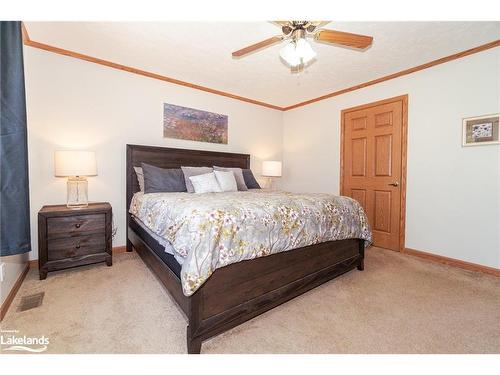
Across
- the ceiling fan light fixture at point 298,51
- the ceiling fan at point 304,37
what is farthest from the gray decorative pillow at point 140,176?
the ceiling fan light fixture at point 298,51

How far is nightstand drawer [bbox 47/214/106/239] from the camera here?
87.1 inches

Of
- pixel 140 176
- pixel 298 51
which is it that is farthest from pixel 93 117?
pixel 298 51

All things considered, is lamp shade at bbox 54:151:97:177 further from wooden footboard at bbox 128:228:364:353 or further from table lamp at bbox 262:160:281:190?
table lamp at bbox 262:160:281:190

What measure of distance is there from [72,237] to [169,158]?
1.48 metres

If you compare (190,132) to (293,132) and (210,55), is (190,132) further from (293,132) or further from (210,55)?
(293,132)

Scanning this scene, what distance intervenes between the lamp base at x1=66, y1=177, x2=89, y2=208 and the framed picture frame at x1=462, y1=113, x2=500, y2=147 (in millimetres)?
4336

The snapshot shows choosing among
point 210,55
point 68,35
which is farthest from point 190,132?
point 68,35

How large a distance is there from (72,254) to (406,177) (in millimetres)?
4041

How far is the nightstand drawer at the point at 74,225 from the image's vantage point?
2.21 m

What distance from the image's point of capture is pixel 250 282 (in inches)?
61.0

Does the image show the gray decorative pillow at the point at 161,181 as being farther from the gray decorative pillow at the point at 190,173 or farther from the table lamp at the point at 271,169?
the table lamp at the point at 271,169

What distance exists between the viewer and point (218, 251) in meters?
1.36

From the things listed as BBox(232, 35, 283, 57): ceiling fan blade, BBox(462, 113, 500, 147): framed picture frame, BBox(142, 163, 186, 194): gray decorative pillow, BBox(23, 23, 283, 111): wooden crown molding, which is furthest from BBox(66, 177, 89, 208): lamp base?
BBox(462, 113, 500, 147): framed picture frame

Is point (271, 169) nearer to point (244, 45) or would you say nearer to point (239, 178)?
point (239, 178)
